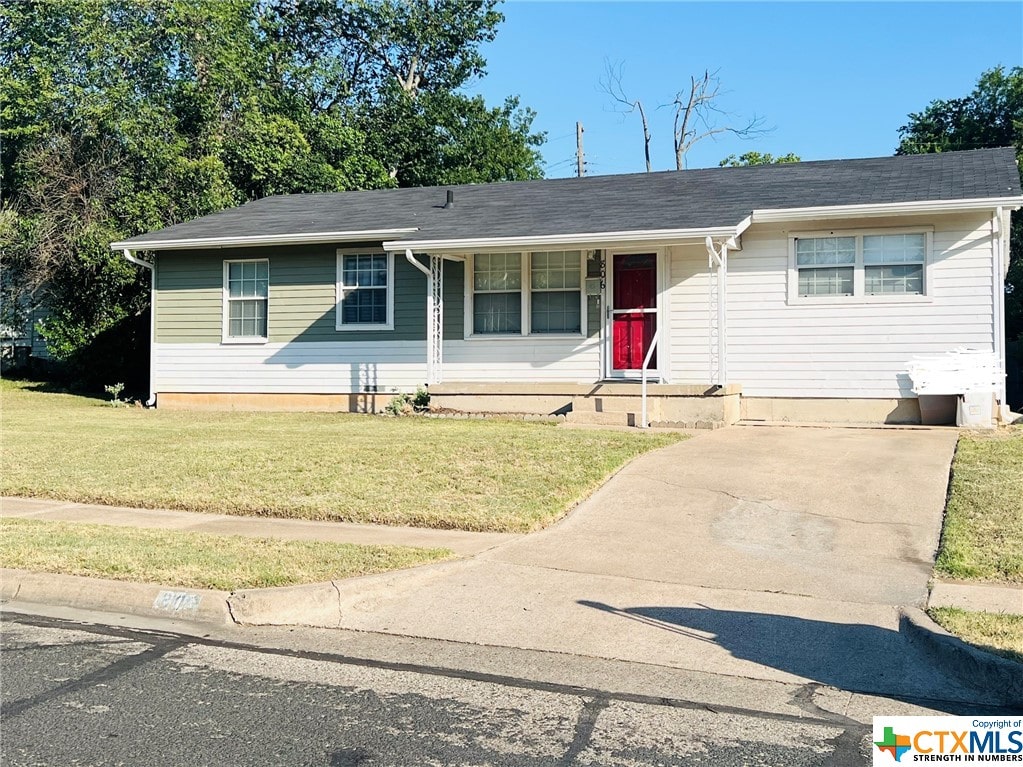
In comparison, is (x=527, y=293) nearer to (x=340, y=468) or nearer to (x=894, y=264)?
(x=894, y=264)

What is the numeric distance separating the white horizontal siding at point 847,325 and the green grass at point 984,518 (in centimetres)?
346

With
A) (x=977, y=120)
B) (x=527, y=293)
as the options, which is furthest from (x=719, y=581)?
(x=977, y=120)

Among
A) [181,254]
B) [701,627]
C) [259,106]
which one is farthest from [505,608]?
[259,106]

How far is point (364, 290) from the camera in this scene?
17891 mm

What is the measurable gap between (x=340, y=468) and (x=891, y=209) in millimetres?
9206

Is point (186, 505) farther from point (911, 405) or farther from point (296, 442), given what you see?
point (911, 405)

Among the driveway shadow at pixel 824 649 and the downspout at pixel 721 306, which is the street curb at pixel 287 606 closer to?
the driveway shadow at pixel 824 649

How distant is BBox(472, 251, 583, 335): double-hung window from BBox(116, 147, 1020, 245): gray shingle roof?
0.71 m

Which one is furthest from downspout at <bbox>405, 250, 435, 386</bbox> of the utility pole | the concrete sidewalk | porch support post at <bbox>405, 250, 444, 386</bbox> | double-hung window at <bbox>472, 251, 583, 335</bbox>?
the utility pole

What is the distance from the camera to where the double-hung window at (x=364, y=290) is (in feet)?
58.3

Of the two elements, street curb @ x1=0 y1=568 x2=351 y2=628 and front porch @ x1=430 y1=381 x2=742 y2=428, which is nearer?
street curb @ x1=0 y1=568 x2=351 y2=628

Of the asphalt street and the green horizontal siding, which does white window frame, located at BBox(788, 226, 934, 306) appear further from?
the asphalt street

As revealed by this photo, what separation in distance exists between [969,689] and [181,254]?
56.7ft

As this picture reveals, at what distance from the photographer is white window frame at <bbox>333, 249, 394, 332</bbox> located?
17.7 m
